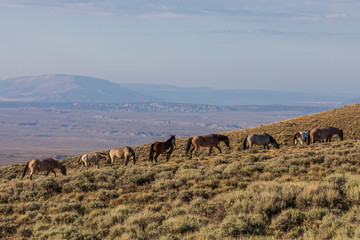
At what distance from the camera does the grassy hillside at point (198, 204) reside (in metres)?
7.93

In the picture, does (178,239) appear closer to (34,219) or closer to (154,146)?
(34,219)

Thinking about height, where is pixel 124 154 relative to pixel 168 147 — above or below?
below

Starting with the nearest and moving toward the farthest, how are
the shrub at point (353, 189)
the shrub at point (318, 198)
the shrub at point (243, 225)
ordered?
the shrub at point (243, 225), the shrub at point (318, 198), the shrub at point (353, 189)

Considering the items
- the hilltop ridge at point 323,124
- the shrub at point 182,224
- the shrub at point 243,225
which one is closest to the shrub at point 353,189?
the shrub at point 243,225

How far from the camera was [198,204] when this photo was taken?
10375 mm

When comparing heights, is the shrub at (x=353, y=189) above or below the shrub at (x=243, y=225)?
above

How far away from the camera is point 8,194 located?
13625 mm

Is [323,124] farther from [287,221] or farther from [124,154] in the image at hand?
[287,221]

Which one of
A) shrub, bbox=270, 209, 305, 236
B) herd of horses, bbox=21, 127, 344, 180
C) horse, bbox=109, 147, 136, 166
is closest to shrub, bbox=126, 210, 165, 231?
shrub, bbox=270, 209, 305, 236

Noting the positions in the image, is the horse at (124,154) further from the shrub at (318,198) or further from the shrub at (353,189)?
the shrub at (353,189)

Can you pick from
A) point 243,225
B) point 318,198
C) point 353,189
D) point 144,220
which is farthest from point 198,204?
point 353,189

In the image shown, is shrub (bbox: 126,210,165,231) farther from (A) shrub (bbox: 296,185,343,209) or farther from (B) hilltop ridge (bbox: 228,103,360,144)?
(B) hilltop ridge (bbox: 228,103,360,144)

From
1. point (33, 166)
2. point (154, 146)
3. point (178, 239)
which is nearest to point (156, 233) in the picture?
point (178, 239)

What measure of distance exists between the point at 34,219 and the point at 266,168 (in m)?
9.59
